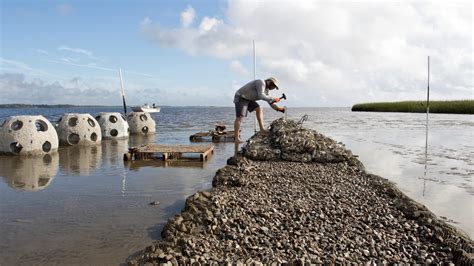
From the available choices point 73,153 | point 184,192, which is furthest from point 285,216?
point 73,153

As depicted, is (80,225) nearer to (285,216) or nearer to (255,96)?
(285,216)

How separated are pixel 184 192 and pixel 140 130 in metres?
16.8

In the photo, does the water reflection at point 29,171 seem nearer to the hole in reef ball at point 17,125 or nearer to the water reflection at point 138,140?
the hole in reef ball at point 17,125

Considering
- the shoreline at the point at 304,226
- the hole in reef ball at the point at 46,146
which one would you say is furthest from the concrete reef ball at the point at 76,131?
the shoreline at the point at 304,226

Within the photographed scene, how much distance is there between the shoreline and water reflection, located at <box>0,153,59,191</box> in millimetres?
4809

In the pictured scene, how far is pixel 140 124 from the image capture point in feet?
78.9

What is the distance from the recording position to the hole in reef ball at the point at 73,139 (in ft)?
56.1

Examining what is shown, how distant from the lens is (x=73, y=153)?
1480 cm

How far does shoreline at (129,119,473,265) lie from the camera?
4.43m

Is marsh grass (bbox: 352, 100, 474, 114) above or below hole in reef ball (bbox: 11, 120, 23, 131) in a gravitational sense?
above

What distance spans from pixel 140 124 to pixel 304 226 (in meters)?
20.2

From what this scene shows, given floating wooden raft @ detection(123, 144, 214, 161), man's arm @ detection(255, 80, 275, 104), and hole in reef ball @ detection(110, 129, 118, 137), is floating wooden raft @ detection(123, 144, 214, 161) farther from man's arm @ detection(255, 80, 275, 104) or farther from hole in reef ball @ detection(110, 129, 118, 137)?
hole in reef ball @ detection(110, 129, 118, 137)

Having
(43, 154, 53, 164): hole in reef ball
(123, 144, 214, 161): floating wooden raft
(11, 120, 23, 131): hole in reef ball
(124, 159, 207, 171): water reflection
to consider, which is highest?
(11, 120, 23, 131): hole in reef ball

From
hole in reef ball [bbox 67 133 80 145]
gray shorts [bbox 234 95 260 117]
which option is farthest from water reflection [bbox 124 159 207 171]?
hole in reef ball [bbox 67 133 80 145]
